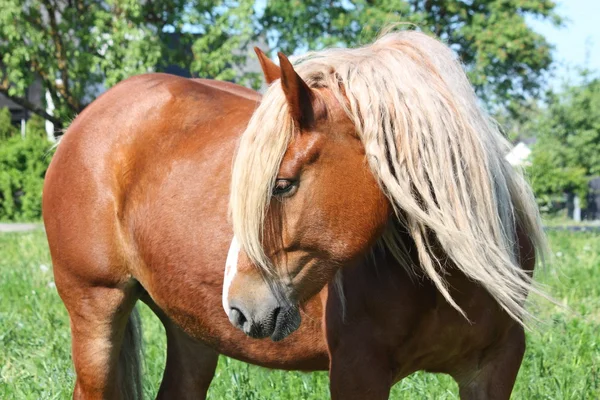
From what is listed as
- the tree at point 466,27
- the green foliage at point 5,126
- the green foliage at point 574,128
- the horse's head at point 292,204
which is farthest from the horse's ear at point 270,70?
the green foliage at point 574,128

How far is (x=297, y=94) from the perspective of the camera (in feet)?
6.95

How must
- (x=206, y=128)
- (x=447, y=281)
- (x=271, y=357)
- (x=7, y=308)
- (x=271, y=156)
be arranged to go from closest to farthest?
1. (x=271, y=156)
2. (x=447, y=281)
3. (x=271, y=357)
4. (x=206, y=128)
5. (x=7, y=308)

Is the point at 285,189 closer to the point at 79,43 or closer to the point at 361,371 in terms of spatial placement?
the point at 361,371

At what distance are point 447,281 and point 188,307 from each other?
1147 millimetres

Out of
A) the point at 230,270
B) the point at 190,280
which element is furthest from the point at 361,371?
the point at 190,280

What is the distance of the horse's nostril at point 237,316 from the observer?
2.16 m

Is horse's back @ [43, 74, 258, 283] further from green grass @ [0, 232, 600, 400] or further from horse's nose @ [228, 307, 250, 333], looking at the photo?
horse's nose @ [228, 307, 250, 333]

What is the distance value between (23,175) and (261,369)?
17.9 meters

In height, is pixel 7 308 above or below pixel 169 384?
below

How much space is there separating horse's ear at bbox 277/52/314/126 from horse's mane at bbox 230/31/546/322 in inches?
1.6

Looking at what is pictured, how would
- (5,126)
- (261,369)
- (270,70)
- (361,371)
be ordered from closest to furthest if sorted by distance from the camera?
(270,70) < (361,371) < (261,369) < (5,126)

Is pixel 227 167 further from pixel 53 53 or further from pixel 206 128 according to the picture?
pixel 53 53

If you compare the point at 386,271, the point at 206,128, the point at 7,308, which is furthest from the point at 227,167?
the point at 7,308

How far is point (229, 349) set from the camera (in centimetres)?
314
